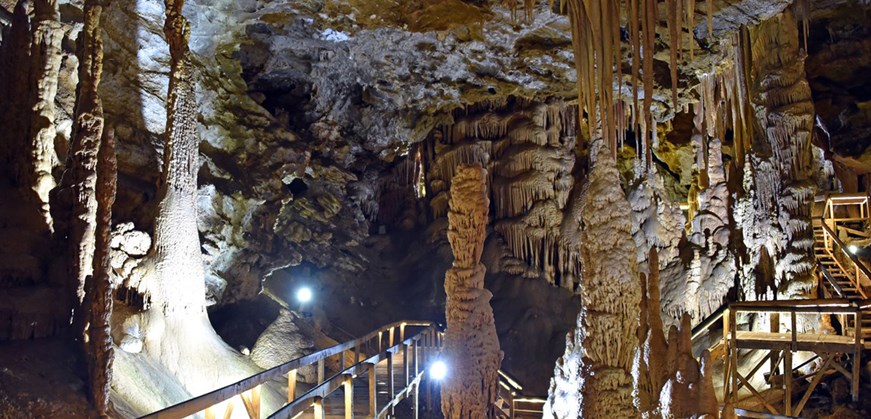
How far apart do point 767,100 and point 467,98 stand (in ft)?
21.6

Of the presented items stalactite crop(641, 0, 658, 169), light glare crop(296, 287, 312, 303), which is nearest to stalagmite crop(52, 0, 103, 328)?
stalactite crop(641, 0, 658, 169)

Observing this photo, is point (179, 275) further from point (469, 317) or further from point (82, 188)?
point (469, 317)

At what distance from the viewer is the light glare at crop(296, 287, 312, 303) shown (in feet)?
46.9

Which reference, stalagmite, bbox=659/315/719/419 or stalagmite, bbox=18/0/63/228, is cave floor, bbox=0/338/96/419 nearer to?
Result: stalagmite, bbox=18/0/63/228

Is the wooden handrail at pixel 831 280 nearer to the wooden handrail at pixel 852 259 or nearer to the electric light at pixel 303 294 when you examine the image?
the wooden handrail at pixel 852 259

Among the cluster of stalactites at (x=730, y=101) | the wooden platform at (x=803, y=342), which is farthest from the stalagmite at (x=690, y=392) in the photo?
the cluster of stalactites at (x=730, y=101)

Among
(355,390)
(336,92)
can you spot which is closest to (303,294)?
(336,92)

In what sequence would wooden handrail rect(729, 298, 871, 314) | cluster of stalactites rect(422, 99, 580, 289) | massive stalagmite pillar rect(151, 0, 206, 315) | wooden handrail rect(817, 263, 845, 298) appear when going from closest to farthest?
wooden handrail rect(729, 298, 871, 314), massive stalagmite pillar rect(151, 0, 206, 315), wooden handrail rect(817, 263, 845, 298), cluster of stalactites rect(422, 99, 580, 289)

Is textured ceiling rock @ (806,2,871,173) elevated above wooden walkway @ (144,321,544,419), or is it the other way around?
textured ceiling rock @ (806,2,871,173)

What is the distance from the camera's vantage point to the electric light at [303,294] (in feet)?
46.9

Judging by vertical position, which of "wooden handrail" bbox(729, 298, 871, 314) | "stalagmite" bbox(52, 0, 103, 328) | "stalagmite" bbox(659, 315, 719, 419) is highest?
"stalagmite" bbox(52, 0, 103, 328)

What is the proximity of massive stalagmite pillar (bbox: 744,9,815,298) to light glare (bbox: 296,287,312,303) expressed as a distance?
378 inches

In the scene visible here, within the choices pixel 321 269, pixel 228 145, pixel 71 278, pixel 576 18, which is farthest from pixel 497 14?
pixel 321 269

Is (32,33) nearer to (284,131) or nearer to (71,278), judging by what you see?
(71,278)
